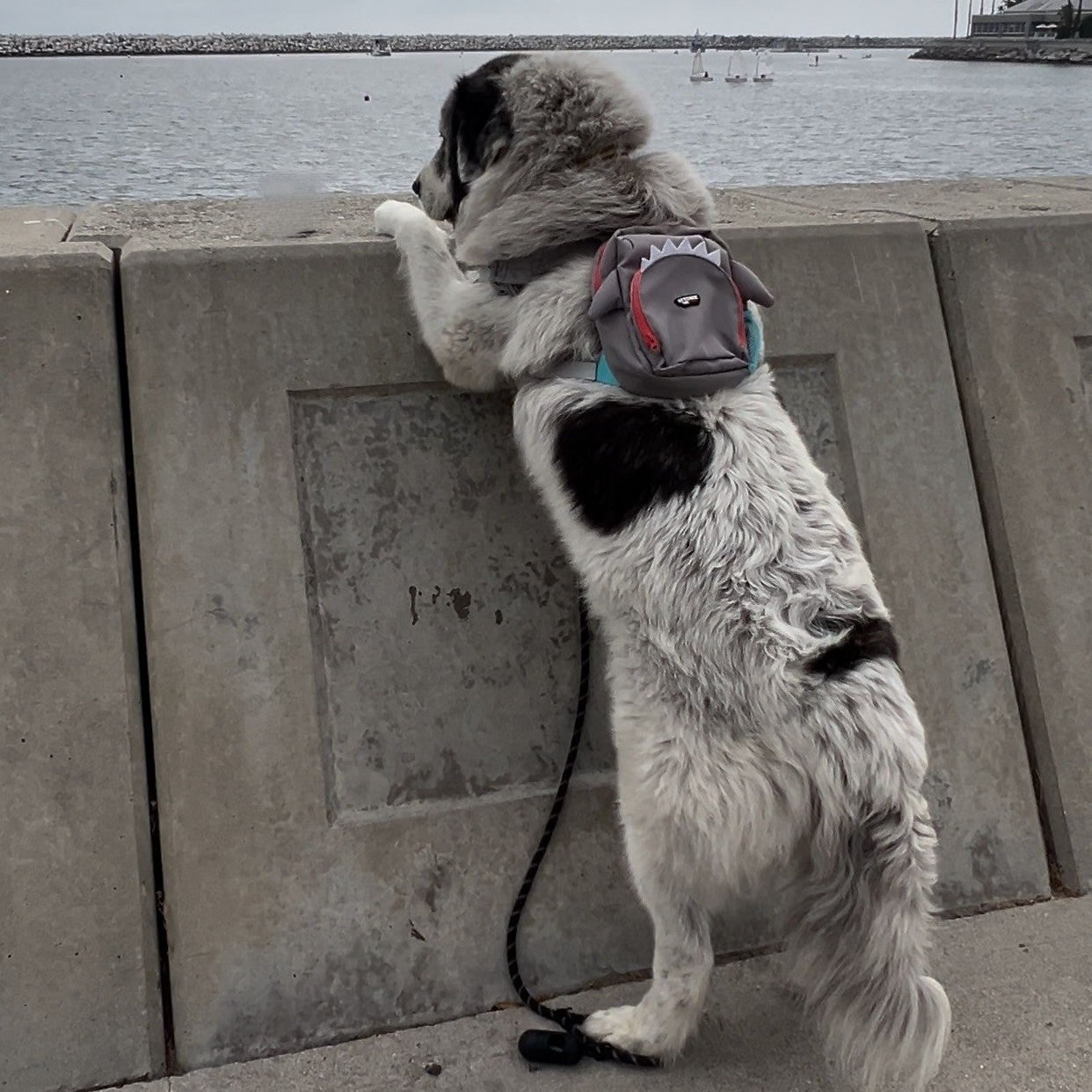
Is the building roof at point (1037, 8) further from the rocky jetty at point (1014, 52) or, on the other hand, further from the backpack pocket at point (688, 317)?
the backpack pocket at point (688, 317)

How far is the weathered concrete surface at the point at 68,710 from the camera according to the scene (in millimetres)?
2691

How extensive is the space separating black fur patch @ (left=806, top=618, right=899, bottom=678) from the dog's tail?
1.03 feet

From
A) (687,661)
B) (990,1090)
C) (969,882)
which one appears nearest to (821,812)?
(687,661)

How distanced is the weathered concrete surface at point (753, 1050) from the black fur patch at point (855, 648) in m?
1.05

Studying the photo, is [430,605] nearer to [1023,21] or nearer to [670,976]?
[670,976]

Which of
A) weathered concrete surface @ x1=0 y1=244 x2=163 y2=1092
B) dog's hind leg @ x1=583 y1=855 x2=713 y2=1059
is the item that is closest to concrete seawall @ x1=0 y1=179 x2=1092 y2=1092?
weathered concrete surface @ x1=0 y1=244 x2=163 y2=1092

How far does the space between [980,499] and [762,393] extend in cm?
129

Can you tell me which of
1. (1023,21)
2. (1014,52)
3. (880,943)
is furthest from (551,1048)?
(1023,21)

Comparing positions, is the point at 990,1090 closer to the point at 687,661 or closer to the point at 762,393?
the point at 687,661

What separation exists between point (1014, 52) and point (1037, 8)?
10.7 m

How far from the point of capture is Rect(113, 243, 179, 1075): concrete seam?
109 inches

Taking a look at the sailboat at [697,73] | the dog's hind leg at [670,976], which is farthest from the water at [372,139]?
the sailboat at [697,73]

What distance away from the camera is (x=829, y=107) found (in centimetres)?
2130

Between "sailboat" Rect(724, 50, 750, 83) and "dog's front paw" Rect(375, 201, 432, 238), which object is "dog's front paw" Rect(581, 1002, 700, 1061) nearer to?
"dog's front paw" Rect(375, 201, 432, 238)
